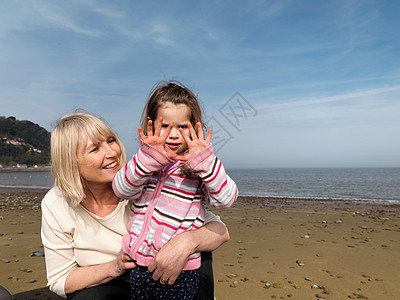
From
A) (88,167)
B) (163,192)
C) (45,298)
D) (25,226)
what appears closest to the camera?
(163,192)

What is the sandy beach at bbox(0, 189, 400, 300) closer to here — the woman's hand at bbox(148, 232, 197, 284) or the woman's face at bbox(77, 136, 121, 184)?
the woman's hand at bbox(148, 232, 197, 284)

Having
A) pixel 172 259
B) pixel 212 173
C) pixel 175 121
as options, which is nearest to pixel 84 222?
pixel 172 259

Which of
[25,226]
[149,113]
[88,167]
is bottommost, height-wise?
[25,226]

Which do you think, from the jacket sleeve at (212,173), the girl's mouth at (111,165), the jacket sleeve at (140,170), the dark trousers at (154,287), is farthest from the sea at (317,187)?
the jacket sleeve at (212,173)

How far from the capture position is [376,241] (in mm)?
6738

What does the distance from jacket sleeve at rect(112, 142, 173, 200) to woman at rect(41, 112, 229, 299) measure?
1.35ft

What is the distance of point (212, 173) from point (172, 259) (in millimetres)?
604

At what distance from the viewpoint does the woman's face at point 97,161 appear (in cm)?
234

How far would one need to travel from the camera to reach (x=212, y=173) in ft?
6.06

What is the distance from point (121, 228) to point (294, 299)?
8.45 feet

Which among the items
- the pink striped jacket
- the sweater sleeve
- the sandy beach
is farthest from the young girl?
the sandy beach

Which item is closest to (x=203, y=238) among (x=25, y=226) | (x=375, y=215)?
(x=25, y=226)

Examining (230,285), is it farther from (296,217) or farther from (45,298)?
(296,217)

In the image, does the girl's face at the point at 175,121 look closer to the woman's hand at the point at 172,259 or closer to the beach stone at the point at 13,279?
the woman's hand at the point at 172,259
